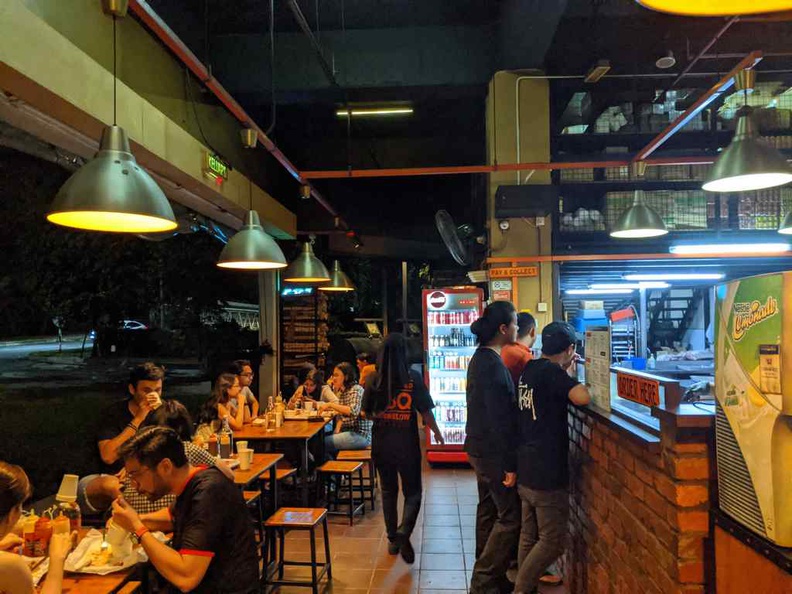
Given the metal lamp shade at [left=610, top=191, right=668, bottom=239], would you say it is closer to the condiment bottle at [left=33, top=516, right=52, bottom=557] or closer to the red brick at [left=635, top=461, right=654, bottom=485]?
the red brick at [left=635, top=461, right=654, bottom=485]

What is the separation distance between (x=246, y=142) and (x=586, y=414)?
10.5ft

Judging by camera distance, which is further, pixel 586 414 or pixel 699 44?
pixel 699 44

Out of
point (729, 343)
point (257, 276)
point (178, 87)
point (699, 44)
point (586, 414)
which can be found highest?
point (699, 44)

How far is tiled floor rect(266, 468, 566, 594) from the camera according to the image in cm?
406

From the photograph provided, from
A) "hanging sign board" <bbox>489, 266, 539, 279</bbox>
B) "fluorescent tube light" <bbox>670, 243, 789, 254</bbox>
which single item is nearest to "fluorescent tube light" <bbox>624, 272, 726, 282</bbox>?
"fluorescent tube light" <bbox>670, 243, 789, 254</bbox>

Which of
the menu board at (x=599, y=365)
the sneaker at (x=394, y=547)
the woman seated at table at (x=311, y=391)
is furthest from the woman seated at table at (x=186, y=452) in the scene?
the woman seated at table at (x=311, y=391)

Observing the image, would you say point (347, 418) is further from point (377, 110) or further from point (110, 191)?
point (110, 191)

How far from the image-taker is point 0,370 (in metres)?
4.07

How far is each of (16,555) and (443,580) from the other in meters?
2.95

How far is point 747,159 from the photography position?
3.98 m

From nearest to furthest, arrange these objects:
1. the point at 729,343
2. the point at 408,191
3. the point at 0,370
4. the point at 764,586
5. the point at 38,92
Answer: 1. the point at 764,586
2. the point at 729,343
3. the point at 38,92
4. the point at 0,370
5. the point at 408,191

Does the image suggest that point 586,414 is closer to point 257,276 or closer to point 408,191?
point 257,276

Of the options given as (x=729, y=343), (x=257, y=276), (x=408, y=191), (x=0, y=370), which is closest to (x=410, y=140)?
(x=408, y=191)

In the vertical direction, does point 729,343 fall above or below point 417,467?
above
